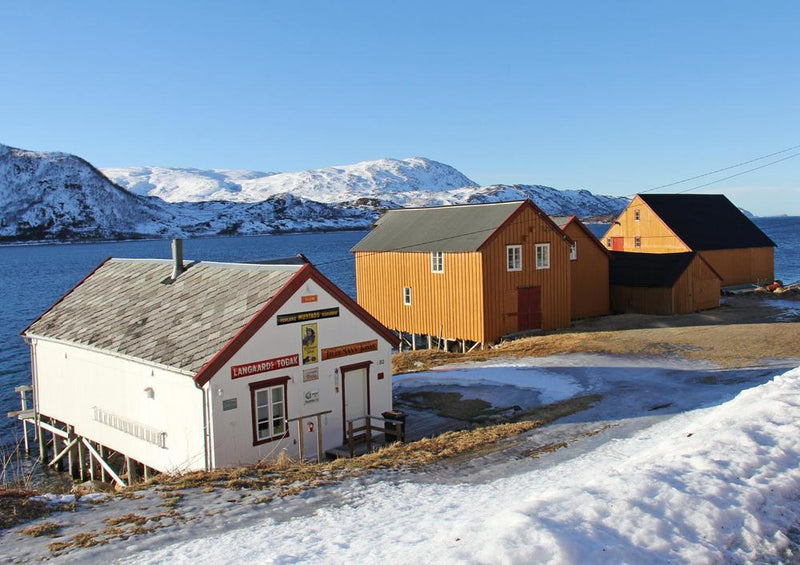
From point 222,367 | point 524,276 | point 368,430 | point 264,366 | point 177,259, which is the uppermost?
point 177,259

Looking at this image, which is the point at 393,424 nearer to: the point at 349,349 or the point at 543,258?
the point at 349,349

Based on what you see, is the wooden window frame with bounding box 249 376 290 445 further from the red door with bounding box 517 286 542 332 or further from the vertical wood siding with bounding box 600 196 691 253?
the vertical wood siding with bounding box 600 196 691 253

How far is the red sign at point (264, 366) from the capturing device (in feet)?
57.9

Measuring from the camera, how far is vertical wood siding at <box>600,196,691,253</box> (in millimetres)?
54094

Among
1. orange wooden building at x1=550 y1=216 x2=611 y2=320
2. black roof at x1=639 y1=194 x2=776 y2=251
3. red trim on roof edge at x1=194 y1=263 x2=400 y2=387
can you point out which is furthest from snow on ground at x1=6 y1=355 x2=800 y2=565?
black roof at x1=639 y1=194 x2=776 y2=251

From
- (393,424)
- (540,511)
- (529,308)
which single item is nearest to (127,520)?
(540,511)

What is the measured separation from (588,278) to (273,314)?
1145 inches

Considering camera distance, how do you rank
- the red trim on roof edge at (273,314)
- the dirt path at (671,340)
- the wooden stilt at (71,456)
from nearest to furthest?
the red trim on roof edge at (273,314) → the wooden stilt at (71,456) → the dirt path at (671,340)

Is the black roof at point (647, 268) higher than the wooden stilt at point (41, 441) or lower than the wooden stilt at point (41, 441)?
higher

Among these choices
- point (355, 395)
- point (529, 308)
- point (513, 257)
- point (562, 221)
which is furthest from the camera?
point (562, 221)

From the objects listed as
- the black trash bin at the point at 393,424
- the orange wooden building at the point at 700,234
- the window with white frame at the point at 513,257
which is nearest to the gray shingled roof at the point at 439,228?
the window with white frame at the point at 513,257

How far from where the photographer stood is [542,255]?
37.9m

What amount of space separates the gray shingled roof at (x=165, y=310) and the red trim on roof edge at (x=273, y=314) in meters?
0.26

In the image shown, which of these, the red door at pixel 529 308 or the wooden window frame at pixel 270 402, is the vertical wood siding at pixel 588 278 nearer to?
the red door at pixel 529 308
